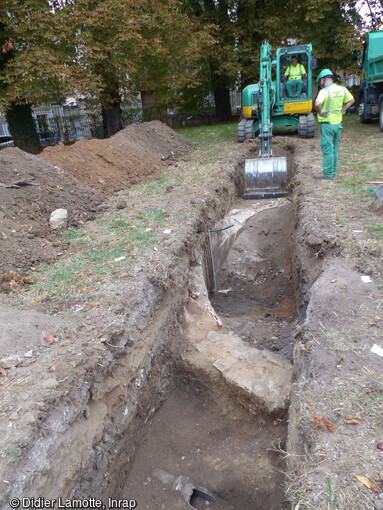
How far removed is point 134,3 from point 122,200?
8899mm

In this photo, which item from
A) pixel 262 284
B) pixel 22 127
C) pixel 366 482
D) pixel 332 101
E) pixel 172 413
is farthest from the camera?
pixel 22 127

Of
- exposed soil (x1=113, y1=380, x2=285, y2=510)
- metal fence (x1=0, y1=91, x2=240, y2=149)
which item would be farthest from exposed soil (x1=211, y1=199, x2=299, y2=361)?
metal fence (x1=0, y1=91, x2=240, y2=149)

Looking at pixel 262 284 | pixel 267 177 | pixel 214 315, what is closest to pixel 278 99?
pixel 267 177

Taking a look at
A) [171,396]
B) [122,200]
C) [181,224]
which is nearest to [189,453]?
[171,396]

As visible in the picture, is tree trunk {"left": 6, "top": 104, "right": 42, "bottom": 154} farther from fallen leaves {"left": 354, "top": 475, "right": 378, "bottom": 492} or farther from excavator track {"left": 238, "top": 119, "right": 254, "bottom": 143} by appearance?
fallen leaves {"left": 354, "top": 475, "right": 378, "bottom": 492}

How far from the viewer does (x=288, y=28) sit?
19.0 metres

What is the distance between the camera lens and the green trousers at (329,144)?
7797mm

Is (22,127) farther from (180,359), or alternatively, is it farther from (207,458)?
(207,458)


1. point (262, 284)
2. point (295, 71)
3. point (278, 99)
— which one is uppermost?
point (295, 71)

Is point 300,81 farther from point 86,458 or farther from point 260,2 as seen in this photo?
point 86,458

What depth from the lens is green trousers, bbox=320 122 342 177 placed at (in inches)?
307

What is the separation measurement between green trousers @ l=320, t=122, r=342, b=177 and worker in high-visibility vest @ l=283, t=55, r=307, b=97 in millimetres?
5240

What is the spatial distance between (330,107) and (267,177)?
2251mm

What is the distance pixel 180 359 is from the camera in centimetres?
470
